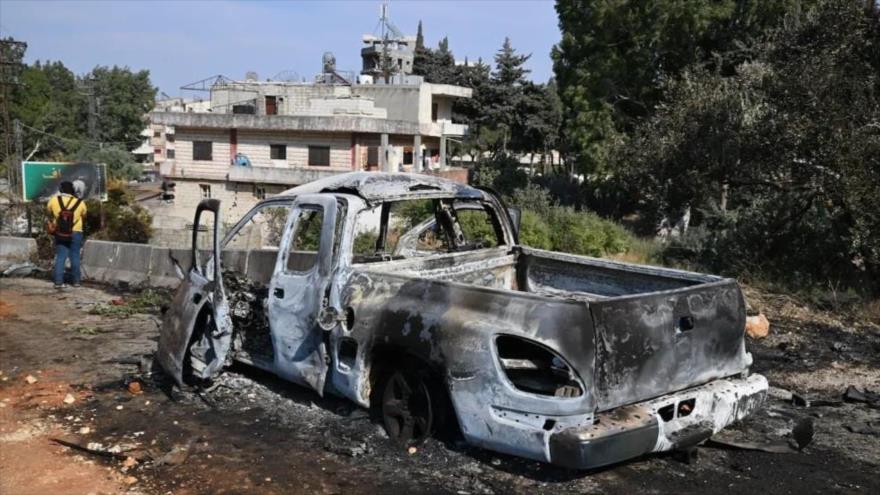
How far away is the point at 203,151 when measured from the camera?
4525 cm

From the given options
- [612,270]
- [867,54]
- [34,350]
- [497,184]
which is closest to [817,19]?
[867,54]

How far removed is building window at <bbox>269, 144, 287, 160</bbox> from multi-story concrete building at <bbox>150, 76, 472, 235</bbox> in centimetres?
6

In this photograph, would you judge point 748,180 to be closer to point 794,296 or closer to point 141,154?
point 794,296

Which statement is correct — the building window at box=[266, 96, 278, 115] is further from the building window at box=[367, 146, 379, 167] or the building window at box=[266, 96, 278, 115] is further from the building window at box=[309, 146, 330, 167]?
the building window at box=[367, 146, 379, 167]

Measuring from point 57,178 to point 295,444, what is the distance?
1322 cm

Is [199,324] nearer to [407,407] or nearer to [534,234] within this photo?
[407,407]

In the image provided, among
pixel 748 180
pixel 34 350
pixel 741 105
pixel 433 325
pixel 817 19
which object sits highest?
pixel 817 19

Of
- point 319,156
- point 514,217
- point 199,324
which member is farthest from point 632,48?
point 199,324

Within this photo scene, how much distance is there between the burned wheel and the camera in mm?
5082

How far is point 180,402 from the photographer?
6414mm

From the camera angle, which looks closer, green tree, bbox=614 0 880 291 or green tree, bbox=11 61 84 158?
green tree, bbox=614 0 880 291

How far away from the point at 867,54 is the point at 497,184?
29630 mm

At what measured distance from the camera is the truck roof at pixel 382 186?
233 inches

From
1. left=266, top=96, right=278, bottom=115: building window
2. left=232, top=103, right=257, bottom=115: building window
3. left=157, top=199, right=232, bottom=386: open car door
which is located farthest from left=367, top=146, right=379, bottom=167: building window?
left=157, top=199, right=232, bottom=386: open car door
